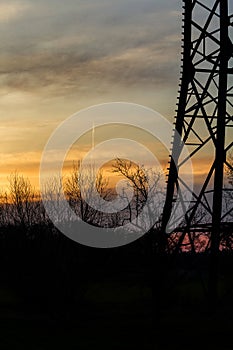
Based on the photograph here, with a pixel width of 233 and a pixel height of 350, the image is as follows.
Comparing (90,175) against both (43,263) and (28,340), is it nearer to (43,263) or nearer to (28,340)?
(43,263)

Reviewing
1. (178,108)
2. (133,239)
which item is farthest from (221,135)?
(133,239)

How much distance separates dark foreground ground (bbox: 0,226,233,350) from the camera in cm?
1800

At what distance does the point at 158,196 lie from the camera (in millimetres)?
43719

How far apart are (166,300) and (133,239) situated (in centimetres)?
1882

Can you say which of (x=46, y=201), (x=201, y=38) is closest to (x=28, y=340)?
(x=201, y=38)

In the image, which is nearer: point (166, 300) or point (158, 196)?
point (166, 300)

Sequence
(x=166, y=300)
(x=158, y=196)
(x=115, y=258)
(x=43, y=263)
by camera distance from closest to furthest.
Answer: (x=166, y=300) < (x=43, y=263) < (x=115, y=258) < (x=158, y=196)

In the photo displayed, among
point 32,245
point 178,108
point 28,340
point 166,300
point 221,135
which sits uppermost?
point 178,108

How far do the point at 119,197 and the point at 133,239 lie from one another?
681 centimetres

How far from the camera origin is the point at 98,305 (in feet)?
98.0

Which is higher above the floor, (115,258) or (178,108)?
(178,108)

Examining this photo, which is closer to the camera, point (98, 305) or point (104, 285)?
point (98, 305)

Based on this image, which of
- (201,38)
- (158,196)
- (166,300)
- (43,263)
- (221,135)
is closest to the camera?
(221,135)

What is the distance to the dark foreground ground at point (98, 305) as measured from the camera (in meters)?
18.0
